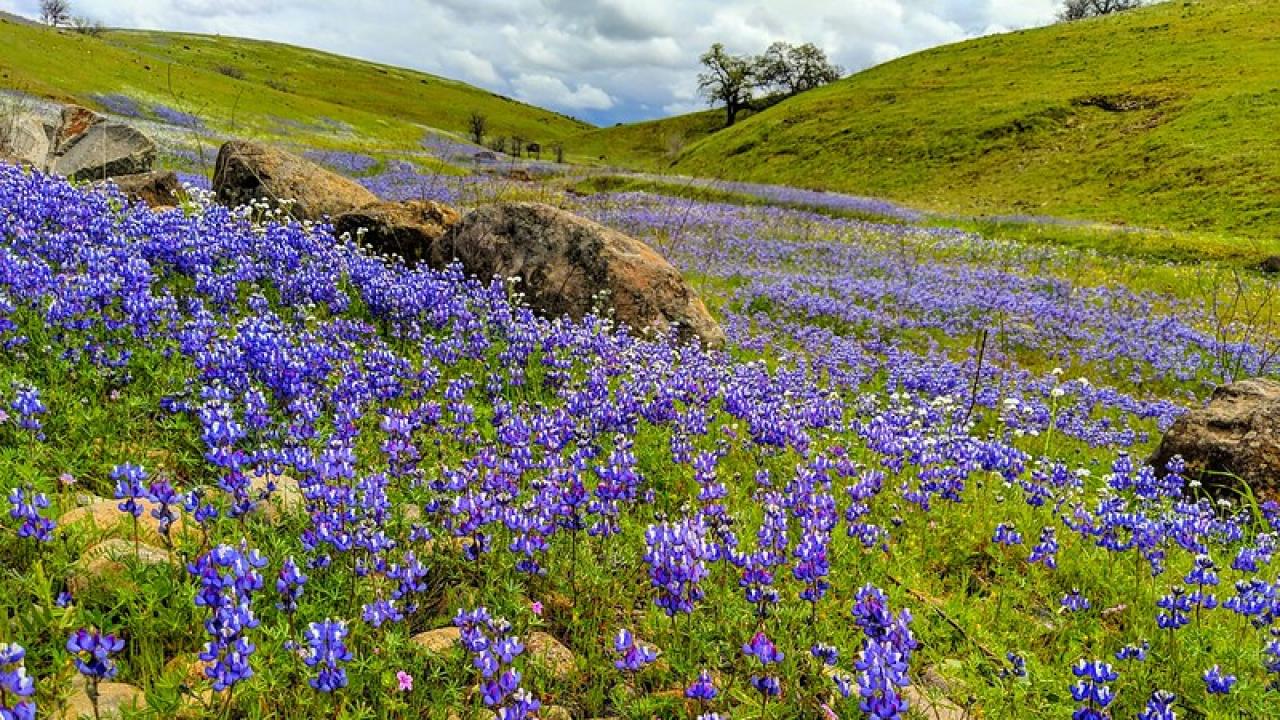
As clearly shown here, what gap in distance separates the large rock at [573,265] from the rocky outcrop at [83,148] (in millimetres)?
Result: 10509

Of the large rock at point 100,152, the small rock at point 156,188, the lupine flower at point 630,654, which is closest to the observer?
the lupine flower at point 630,654

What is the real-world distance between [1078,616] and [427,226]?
10811 millimetres

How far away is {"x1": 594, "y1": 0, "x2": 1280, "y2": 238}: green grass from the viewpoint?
41719mm

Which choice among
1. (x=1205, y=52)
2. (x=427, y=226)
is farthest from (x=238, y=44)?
(x=427, y=226)

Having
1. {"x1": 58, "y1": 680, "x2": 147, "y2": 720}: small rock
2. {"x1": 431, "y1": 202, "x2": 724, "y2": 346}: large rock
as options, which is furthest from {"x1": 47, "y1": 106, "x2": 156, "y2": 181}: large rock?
{"x1": 58, "y1": 680, "x2": 147, "y2": 720}: small rock

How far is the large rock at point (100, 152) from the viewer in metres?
17.1

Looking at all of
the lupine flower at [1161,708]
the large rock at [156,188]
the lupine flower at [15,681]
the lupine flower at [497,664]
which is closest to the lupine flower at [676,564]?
the lupine flower at [497,664]

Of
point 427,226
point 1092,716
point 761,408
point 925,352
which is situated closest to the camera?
point 1092,716

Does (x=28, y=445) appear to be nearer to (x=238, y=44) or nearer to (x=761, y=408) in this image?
(x=761, y=408)

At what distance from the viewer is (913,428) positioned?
7590 millimetres

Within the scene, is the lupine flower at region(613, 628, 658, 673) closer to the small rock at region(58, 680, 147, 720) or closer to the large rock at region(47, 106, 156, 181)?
the small rock at region(58, 680, 147, 720)

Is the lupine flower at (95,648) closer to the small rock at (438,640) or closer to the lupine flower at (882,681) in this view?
the small rock at (438,640)

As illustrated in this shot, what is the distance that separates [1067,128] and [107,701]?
2550 inches

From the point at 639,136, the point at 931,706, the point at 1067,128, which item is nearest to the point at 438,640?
the point at 931,706
